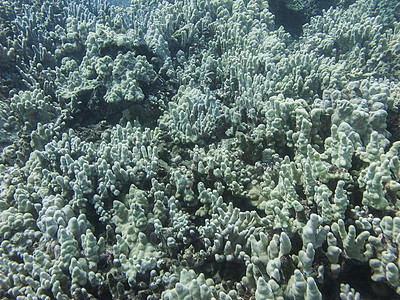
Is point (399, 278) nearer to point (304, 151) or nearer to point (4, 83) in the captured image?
point (304, 151)

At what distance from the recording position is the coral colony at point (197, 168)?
196 centimetres

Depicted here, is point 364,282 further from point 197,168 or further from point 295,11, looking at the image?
point 295,11

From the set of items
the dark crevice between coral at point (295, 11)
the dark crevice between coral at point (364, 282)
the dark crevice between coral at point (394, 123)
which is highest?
the dark crevice between coral at point (295, 11)

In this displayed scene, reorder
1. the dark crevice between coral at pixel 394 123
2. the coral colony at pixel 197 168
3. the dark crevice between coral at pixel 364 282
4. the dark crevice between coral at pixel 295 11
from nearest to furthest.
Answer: the dark crevice between coral at pixel 364 282, the coral colony at pixel 197 168, the dark crevice between coral at pixel 394 123, the dark crevice between coral at pixel 295 11

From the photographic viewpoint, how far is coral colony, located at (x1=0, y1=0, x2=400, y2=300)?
1960mm

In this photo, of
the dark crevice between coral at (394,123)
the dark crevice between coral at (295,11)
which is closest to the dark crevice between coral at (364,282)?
the dark crevice between coral at (394,123)

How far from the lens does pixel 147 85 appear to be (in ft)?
14.0

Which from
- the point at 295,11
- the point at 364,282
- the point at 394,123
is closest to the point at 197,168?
the point at 364,282

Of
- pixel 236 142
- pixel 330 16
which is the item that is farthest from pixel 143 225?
pixel 330 16

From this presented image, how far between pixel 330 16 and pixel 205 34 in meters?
4.02

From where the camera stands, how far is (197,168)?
305 centimetres

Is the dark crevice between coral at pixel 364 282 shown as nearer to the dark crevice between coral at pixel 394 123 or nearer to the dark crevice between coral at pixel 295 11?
the dark crevice between coral at pixel 394 123

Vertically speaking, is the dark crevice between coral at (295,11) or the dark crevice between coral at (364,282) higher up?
the dark crevice between coral at (295,11)

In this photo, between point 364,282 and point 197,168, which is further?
point 197,168
